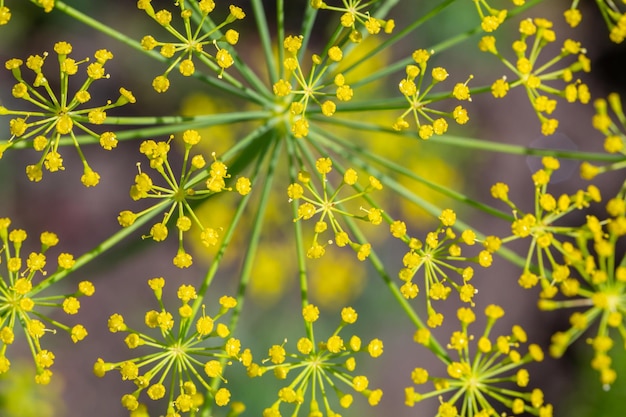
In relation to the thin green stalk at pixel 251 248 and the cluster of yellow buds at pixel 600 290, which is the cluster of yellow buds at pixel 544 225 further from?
the thin green stalk at pixel 251 248

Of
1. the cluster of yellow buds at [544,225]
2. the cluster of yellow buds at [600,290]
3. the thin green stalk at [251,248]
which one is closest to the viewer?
the cluster of yellow buds at [600,290]

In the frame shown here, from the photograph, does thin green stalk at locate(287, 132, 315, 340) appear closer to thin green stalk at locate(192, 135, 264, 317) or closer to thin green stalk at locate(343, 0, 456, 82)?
thin green stalk at locate(192, 135, 264, 317)

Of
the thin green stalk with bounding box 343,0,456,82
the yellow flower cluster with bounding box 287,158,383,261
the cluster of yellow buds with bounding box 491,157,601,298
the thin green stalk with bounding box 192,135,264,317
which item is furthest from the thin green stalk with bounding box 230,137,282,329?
the cluster of yellow buds with bounding box 491,157,601,298

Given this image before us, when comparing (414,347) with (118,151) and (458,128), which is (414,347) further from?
(118,151)

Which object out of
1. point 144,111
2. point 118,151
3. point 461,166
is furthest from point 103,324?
point 461,166

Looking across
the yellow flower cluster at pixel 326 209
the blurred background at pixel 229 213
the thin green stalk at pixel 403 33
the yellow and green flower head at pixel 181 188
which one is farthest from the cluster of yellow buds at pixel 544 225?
the blurred background at pixel 229 213

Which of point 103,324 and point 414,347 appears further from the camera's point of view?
point 414,347

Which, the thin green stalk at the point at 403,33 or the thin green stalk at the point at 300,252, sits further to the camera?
the thin green stalk at the point at 403,33

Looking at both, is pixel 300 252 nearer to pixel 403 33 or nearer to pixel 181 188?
pixel 181 188
